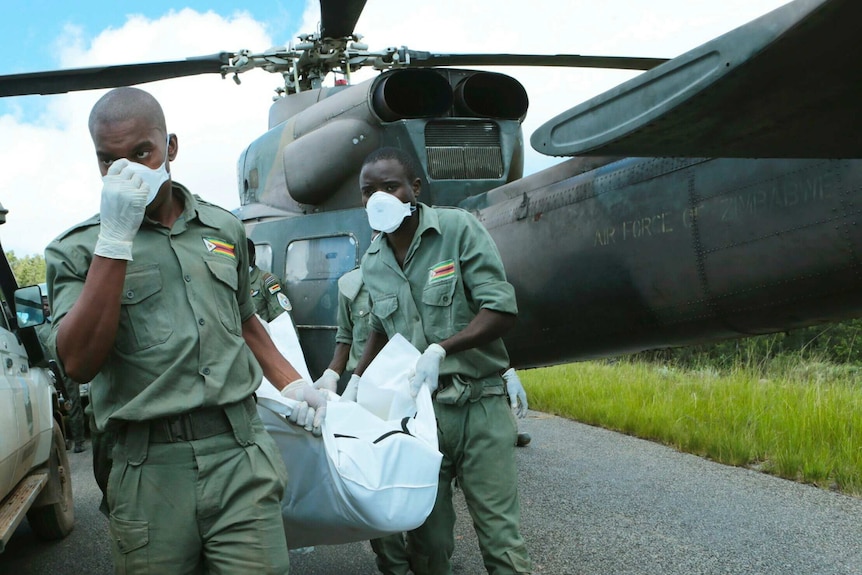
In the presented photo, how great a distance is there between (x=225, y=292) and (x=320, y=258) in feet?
11.5

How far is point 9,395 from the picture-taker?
3.61m

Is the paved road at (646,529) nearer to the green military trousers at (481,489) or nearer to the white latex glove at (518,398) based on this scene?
the white latex glove at (518,398)

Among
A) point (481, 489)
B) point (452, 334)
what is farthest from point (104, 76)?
point (481, 489)

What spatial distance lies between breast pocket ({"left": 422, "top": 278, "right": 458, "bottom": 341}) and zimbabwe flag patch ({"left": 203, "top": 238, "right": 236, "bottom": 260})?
109 centimetres

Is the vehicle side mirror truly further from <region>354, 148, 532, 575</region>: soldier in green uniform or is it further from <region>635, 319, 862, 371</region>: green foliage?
<region>635, 319, 862, 371</region>: green foliage

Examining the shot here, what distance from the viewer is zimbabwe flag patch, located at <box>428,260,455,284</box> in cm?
338

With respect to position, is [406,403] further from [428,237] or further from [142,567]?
[142,567]

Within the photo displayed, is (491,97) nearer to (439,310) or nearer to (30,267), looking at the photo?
(439,310)

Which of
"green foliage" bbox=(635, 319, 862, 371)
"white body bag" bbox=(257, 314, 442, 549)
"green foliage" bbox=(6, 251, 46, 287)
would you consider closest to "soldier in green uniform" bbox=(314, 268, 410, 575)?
"white body bag" bbox=(257, 314, 442, 549)

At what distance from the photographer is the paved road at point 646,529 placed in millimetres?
4117

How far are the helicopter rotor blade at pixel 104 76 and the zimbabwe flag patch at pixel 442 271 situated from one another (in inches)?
139

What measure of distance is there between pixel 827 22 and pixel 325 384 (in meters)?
2.49

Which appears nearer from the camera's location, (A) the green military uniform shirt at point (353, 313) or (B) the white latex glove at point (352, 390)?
(B) the white latex glove at point (352, 390)

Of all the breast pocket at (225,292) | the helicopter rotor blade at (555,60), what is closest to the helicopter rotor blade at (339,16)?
the helicopter rotor blade at (555,60)
